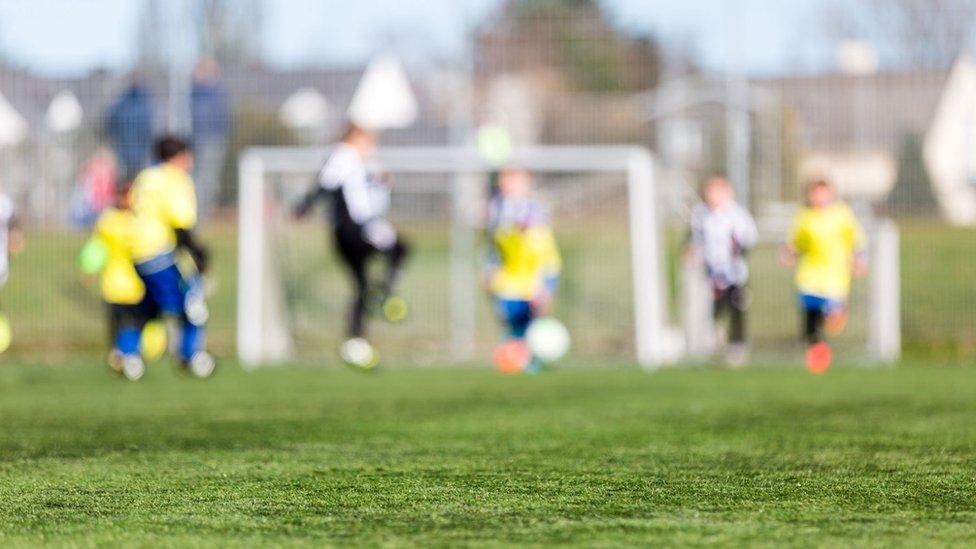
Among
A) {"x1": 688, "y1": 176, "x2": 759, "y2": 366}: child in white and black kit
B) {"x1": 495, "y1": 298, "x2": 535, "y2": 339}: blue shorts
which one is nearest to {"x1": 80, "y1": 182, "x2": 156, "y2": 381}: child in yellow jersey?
{"x1": 495, "y1": 298, "x2": 535, "y2": 339}: blue shorts

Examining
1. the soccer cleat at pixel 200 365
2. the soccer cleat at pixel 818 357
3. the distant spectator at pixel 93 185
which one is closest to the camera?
the soccer cleat at pixel 200 365

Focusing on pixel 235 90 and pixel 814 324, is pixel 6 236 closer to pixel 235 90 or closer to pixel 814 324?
pixel 235 90

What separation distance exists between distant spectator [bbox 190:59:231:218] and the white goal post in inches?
11.6

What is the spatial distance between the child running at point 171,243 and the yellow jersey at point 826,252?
548 cm

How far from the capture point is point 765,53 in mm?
16734

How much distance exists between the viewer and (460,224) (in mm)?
17016

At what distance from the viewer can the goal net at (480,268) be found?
1611cm

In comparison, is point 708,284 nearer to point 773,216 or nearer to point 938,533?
point 773,216

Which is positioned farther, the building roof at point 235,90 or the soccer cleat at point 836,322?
the building roof at point 235,90

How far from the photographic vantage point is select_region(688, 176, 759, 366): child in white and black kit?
1482cm

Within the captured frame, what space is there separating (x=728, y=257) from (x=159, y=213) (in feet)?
19.1

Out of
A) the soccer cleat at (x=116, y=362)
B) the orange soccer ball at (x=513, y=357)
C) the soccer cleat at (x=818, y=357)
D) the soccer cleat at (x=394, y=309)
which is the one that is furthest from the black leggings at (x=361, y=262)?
the soccer cleat at (x=818, y=357)

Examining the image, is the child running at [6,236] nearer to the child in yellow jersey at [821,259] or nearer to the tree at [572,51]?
the tree at [572,51]

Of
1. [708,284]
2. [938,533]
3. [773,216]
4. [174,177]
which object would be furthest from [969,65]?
[938,533]
